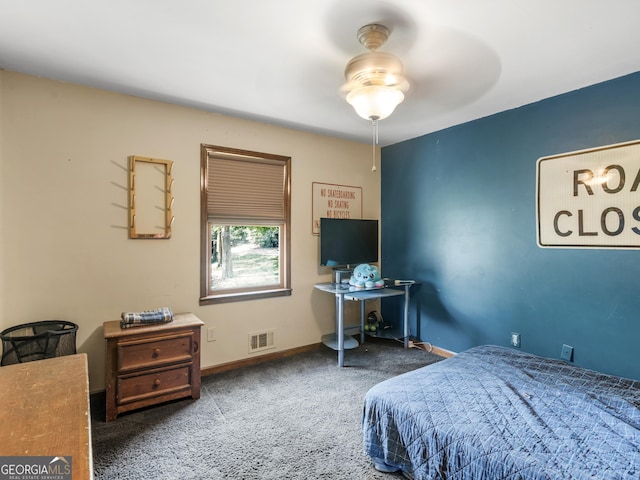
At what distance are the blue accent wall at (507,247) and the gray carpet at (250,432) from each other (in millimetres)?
1037

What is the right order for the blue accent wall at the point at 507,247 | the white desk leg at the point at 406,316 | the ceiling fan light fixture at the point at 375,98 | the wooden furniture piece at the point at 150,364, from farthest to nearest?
the white desk leg at the point at 406,316 < the blue accent wall at the point at 507,247 < the wooden furniture piece at the point at 150,364 < the ceiling fan light fixture at the point at 375,98

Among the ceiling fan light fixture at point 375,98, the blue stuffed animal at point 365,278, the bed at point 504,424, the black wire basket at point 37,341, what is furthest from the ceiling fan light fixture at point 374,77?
the black wire basket at point 37,341

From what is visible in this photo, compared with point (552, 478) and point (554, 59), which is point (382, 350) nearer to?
point (552, 478)

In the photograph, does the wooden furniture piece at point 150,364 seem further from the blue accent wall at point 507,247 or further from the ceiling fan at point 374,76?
the blue accent wall at point 507,247

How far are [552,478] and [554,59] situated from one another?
93.8 inches

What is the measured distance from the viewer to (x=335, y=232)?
378 cm

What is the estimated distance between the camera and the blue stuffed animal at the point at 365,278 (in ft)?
11.5

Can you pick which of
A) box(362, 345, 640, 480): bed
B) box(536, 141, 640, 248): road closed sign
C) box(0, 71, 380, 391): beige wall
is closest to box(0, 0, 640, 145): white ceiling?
box(0, 71, 380, 391): beige wall

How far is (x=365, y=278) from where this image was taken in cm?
356

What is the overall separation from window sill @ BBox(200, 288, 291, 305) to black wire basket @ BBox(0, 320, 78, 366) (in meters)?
1.02

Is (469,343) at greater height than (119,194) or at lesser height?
lesser

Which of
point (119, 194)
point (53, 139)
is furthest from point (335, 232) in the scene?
point (53, 139)

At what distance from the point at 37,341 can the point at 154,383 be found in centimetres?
80

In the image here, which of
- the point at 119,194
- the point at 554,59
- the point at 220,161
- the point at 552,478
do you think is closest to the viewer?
the point at 552,478
